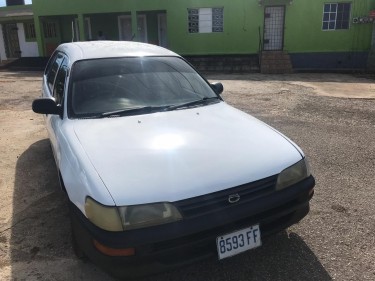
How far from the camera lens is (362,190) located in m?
4.05

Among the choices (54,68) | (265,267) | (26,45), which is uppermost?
(26,45)

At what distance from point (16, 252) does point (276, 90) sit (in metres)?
9.29

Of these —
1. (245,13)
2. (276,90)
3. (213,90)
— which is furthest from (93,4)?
(213,90)

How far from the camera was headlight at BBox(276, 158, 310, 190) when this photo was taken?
8.39 feet

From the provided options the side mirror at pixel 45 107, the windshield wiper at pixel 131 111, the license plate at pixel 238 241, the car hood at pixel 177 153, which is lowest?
the license plate at pixel 238 241

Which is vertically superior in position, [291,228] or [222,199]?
[222,199]

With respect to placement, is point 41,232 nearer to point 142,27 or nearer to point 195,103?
point 195,103

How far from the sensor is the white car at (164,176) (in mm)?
2176

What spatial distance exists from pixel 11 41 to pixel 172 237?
25.7m

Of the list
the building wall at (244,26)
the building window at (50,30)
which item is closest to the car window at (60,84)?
the building wall at (244,26)

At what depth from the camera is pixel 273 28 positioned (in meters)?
17.2

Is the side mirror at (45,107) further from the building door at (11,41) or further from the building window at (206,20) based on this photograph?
the building door at (11,41)

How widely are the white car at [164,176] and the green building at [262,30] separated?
13.5 metres

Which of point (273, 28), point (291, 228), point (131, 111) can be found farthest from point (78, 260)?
point (273, 28)
